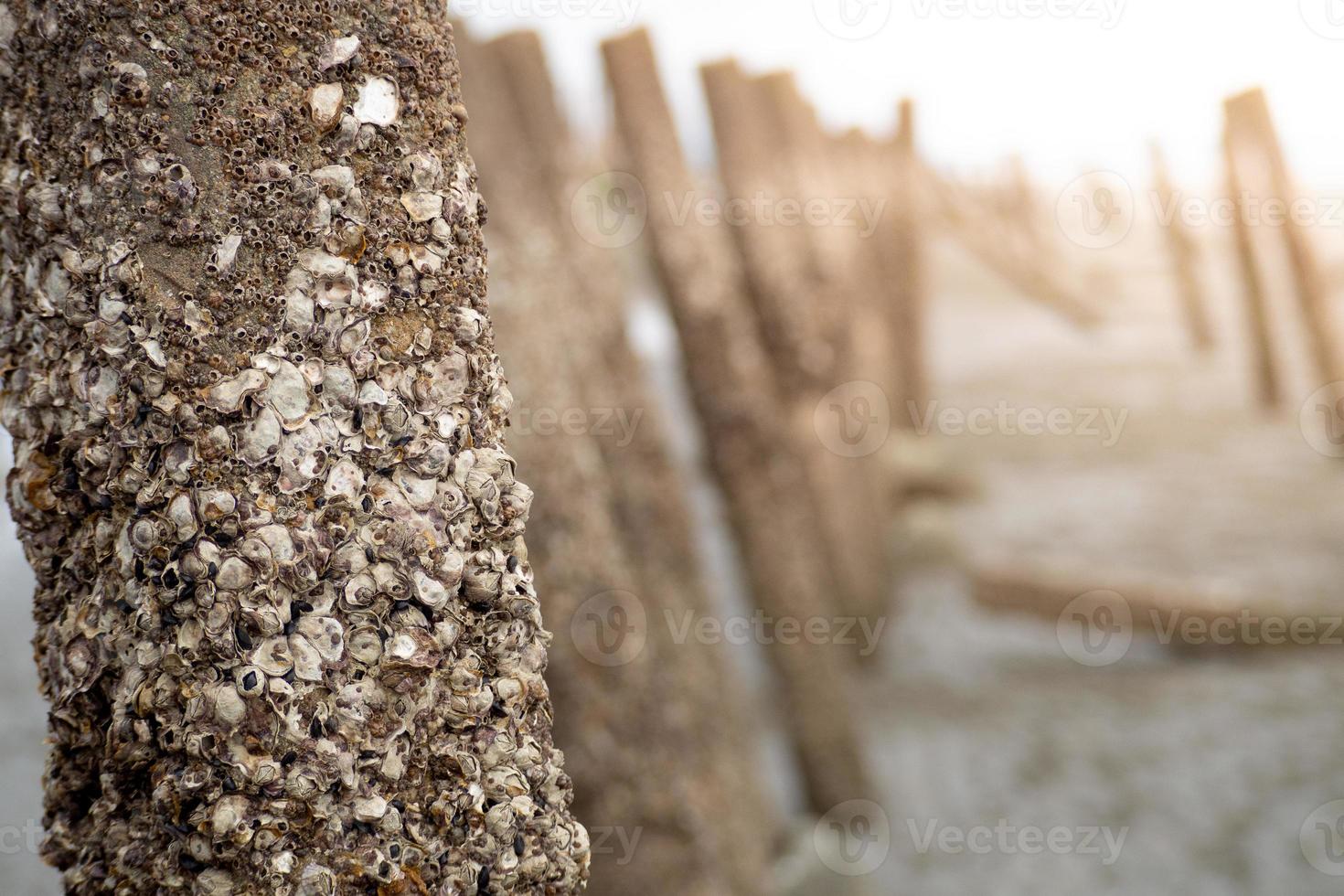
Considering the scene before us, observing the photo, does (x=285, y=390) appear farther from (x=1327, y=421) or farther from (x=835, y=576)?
(x=1327, y=421)

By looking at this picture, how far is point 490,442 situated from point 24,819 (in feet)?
14.9

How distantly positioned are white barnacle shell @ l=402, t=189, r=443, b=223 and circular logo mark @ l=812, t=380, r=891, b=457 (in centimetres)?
472

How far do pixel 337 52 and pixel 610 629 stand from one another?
2563mm

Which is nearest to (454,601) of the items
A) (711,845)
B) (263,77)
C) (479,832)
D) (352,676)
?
(352,676)

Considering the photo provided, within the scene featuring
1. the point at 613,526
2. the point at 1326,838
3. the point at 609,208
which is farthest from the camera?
the point at 609,208

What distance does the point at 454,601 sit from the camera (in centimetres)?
100

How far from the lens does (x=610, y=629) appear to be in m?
3.34

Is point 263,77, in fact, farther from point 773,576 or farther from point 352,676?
point 773,576

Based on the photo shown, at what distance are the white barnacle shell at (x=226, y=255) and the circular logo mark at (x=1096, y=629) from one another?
585 centimetres

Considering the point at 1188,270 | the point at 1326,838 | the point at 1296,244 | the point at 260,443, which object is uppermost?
the point at 260,443

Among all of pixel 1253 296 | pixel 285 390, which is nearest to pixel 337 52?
pixel 285 390

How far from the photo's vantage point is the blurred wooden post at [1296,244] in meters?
7.16

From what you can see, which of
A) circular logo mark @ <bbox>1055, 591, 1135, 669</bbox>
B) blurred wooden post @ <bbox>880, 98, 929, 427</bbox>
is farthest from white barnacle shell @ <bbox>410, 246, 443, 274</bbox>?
blurred wooden post @ <bbox>880, 98, 929, 427</bbox>

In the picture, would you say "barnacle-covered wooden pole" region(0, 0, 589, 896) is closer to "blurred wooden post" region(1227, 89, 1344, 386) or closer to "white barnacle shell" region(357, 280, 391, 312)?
"white barnacle shell" region(357, 280, 391, 312)
